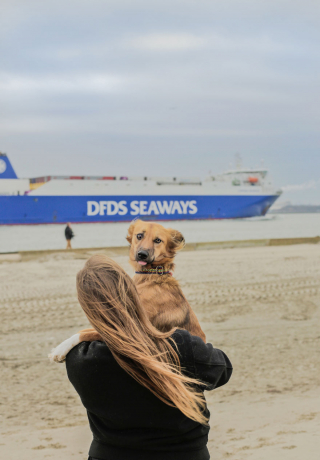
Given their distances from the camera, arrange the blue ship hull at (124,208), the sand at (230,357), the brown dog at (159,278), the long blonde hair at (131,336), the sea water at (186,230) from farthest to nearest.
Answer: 1. the blue ship hull at (124,208)
2. the sea water at (186,230)
3. the sand at (230,357)
4. the brown dog at (159,278)
5. the long blonde hair at (131,336)

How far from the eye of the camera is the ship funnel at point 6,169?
42.5 metres

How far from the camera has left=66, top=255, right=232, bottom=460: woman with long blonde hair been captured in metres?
1.02

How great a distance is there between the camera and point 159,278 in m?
1.79

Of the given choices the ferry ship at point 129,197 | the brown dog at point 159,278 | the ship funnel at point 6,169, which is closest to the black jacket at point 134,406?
the brown dog at point 159,278

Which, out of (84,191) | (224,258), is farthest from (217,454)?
(84,191)

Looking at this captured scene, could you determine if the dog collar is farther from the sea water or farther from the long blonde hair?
the sea water

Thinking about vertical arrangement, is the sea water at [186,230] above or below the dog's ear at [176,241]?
below

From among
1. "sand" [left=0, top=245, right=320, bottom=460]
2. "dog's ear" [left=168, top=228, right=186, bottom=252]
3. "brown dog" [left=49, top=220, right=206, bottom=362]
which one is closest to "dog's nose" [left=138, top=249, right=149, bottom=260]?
"brown dog" [left=49, top=220, right=206, bottom=362]

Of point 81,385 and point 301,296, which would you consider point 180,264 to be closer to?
point 301,296

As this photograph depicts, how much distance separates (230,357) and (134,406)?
145 inches

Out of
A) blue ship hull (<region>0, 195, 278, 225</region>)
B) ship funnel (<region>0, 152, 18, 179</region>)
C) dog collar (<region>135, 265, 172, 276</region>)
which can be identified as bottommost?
blue ship hull (<region>0, 195, 278, 225</region>)

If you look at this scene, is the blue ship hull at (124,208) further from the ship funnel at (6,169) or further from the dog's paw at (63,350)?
the dog's paw at (63,350)

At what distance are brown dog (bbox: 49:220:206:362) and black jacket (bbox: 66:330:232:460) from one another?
42 centimetres

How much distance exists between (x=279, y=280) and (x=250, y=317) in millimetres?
2896
